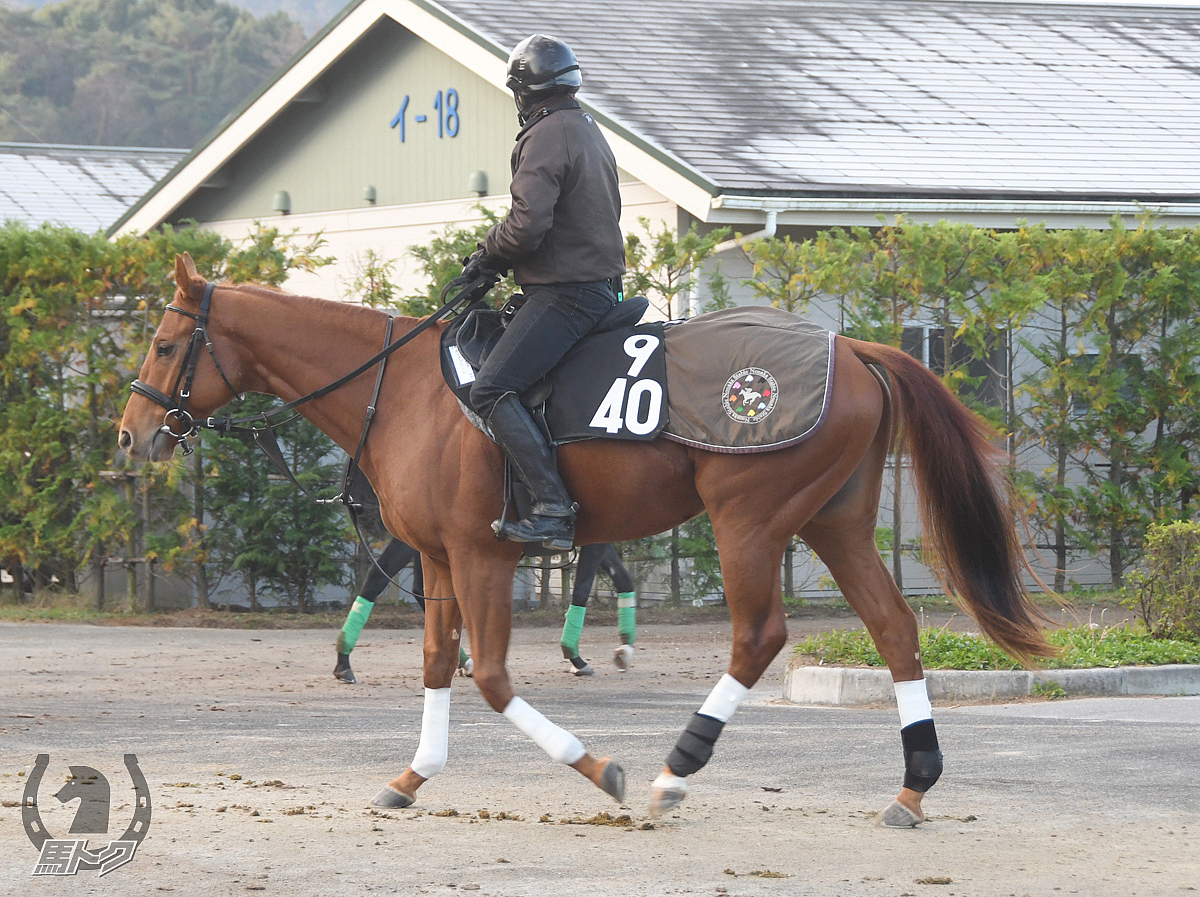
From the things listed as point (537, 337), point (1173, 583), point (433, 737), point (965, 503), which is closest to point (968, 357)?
point (1173, 583)

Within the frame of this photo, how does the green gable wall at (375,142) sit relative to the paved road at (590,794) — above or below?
above

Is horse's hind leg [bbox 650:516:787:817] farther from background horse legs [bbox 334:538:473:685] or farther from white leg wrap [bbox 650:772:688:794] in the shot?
background horse legs [bbox 334:538:473:685]

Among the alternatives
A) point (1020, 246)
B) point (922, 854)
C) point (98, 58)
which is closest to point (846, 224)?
point (1020, 246)

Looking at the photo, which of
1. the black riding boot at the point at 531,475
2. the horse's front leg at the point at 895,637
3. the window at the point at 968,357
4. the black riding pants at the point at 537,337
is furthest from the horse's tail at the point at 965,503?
the window at the point at 968,357

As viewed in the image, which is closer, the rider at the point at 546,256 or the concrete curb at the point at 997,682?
the rider at the point at 546,256

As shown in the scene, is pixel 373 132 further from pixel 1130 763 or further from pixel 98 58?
pixel 98 58

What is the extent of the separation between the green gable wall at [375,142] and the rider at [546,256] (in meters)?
11.9

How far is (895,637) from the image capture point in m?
6.05

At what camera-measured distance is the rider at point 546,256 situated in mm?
5918

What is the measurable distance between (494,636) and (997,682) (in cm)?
428

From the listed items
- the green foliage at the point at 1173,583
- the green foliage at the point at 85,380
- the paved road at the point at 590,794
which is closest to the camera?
the paved road at the point at 590,794

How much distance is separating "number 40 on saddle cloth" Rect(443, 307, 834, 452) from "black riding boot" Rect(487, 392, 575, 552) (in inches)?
6.8

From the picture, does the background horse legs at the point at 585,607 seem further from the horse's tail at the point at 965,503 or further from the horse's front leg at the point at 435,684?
the horse's tail at the point at 965,503

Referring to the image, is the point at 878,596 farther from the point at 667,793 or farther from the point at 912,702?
the point at 667,793
